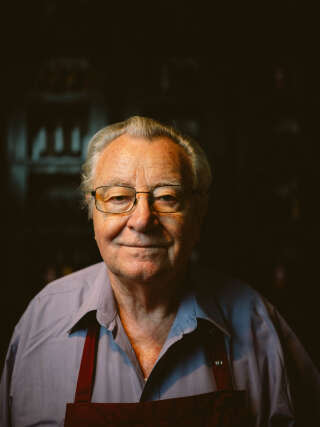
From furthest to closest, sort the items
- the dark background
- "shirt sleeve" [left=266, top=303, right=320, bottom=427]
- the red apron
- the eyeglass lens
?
the dark background < "shirt sleeve" [left=266, top=303, right=320, bottom=427] < the eyeglass lens < the red apron

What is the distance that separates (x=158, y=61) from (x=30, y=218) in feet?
5.07

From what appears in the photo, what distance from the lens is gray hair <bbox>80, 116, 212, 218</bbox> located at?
1.03 m

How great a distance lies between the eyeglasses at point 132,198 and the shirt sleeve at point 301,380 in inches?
23.1

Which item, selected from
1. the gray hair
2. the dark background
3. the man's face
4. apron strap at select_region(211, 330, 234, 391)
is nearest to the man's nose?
the man's face

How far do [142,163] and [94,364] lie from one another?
2.07 feet

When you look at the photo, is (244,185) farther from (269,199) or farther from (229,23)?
(229,23)

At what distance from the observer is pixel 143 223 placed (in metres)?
0.95

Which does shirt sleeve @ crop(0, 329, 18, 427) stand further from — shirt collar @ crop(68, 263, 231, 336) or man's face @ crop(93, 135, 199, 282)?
man's face @ crop(93, 135, 199, 282)

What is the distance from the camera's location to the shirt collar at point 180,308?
1034mm

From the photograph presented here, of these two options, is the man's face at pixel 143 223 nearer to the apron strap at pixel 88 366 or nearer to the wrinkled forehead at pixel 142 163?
the wrinkled forehead at pixel 142 163

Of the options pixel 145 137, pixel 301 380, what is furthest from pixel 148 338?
pixel 145 137

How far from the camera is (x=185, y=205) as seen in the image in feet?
3.39

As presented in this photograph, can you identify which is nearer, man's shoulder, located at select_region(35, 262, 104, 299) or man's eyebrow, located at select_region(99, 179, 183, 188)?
man's eyebrow, located at select_region(99, 179, 183, 188)

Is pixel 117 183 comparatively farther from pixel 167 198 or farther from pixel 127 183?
pixel 167 198
